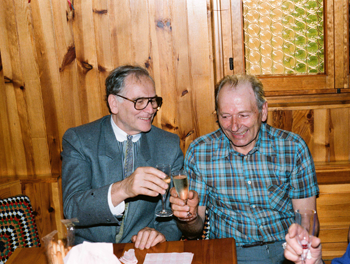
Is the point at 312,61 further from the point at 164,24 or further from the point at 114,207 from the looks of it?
the point at 114,207

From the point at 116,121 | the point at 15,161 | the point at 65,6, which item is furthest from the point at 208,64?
the point at 15,161

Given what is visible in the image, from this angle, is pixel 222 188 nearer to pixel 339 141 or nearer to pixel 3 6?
pixel 339 141

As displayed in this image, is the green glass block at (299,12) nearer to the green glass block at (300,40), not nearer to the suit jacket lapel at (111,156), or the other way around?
the green glass block at (300,40)

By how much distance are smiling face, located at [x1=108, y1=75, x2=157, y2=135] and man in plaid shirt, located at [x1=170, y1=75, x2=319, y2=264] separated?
471mm

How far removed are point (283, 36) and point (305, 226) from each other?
185 centimetres

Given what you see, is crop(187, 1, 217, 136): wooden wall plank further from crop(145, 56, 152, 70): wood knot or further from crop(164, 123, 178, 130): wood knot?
crop(145, 56, 152, 70): wood knot

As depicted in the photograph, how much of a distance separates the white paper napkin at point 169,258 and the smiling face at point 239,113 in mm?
873

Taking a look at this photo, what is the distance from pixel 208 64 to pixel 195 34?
0.83 feet

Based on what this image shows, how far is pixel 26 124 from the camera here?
2.94 meters

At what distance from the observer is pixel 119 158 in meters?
2.35

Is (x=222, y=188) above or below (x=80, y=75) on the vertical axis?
below

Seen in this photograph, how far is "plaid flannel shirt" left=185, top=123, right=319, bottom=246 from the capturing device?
2252 mm

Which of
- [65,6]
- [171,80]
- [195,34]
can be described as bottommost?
[171,80]

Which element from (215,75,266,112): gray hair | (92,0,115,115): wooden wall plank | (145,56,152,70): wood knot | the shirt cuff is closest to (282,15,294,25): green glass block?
(215,75,266,112): gray hair
